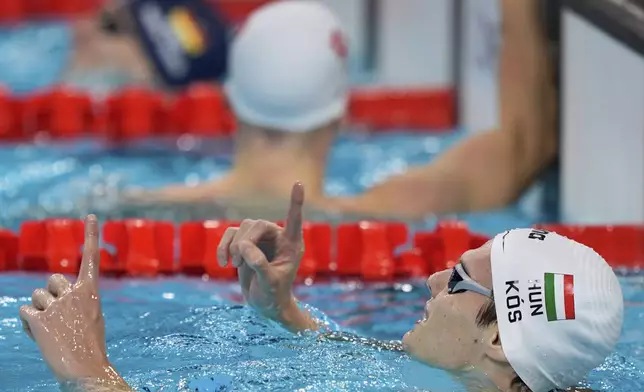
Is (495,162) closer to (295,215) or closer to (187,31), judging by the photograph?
(295,215)

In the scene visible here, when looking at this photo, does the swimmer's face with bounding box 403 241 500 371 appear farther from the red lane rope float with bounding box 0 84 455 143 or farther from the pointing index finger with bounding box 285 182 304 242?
the red lane rope float with bounding box 0 84 455 143

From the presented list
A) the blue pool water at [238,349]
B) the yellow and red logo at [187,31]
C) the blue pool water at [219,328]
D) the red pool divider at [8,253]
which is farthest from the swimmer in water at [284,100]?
the yellow and red logo at [187,31]

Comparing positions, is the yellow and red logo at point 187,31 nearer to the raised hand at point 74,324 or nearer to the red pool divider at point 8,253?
the red pool divider at point 8,253

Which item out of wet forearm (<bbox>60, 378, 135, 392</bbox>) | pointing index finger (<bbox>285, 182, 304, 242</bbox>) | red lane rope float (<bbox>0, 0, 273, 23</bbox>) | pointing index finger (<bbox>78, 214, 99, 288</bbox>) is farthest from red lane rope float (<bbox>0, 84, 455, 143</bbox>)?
wet forearm (<bbox>60, 378, 135, 392</bbox>)

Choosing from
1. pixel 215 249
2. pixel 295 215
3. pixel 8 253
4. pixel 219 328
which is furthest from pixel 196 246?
pixel 295 215

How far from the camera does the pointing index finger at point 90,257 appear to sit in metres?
1.95

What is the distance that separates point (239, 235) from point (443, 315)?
456 mm

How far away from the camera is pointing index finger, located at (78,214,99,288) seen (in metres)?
1.95

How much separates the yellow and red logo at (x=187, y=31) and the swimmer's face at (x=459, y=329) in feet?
13.5

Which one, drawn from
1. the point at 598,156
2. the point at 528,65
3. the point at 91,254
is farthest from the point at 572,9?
the point at 91,254

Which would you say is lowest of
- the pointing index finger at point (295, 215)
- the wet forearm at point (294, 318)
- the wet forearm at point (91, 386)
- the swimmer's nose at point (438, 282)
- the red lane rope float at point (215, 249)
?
the red lane rope float at point (215, 249)

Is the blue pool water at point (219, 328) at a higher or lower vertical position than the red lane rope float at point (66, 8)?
lower

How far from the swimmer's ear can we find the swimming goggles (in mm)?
62

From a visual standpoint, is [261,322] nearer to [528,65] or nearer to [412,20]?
[528,65]
